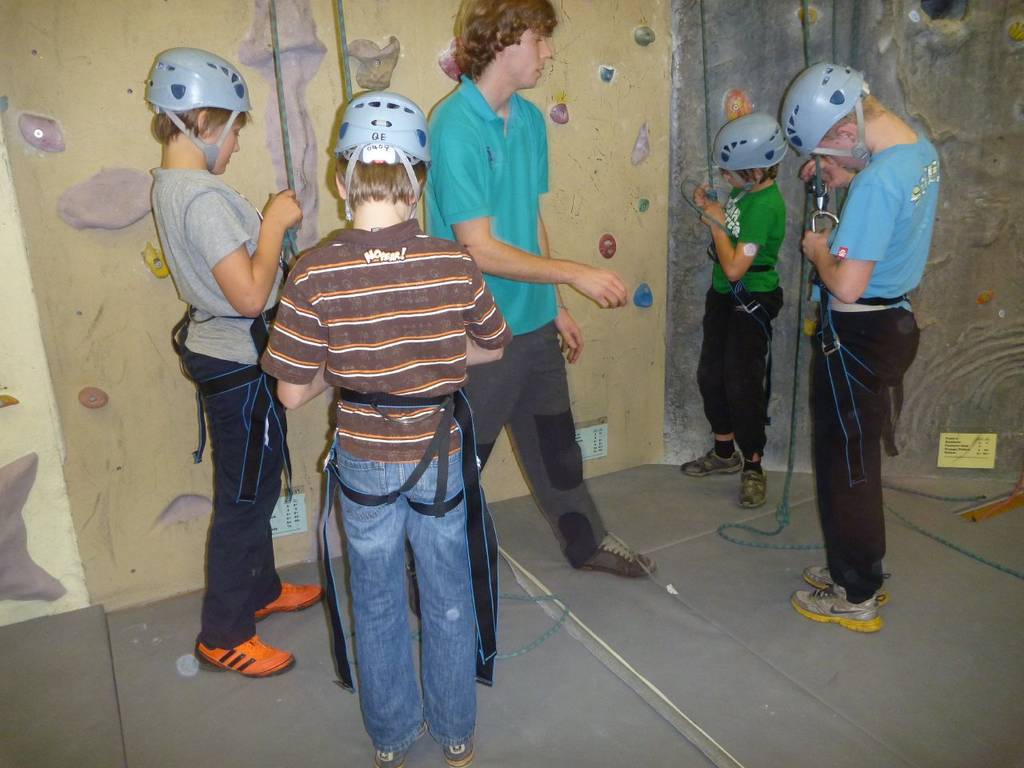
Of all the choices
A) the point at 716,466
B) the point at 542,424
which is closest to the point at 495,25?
the point at 542,424

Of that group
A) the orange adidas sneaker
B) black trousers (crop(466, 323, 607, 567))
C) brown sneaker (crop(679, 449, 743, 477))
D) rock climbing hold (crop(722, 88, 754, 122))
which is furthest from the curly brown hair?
brown sneaker (crop(679, 449, 743, 477))

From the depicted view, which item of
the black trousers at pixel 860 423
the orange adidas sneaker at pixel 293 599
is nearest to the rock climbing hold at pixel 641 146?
the black trousers at pixel 860 423

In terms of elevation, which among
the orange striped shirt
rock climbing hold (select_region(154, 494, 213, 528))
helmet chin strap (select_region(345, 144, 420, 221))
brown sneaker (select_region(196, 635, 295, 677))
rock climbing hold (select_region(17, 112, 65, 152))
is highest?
rock climbing hold (select_region(17, 112, 65, 152))

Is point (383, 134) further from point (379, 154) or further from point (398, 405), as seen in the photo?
point (398, 405)

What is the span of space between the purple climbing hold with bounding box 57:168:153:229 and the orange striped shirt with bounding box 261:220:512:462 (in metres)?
1.09

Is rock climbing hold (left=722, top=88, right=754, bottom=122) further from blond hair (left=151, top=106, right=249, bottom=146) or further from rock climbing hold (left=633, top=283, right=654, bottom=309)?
blond hair (left=151, top=106, right=249, bottom=146)

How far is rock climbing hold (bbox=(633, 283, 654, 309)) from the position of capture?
323cm

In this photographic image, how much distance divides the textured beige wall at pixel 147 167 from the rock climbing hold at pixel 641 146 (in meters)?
0.03

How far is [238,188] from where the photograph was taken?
229 cm

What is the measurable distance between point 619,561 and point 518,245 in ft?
3.73

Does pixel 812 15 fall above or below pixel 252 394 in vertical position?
above

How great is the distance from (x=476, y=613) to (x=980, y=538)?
81.5 inches

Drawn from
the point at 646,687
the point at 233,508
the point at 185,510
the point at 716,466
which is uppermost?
the point at 233,508

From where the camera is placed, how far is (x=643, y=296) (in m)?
3.24
